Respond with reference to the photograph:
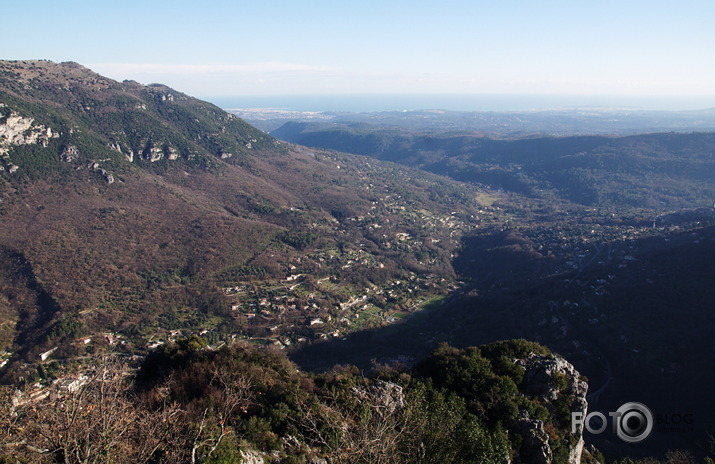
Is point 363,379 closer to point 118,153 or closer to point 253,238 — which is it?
point 253,238

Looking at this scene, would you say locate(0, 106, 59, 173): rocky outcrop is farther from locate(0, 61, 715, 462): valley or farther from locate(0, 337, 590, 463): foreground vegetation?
locate(0, 337, 590, 463): foreground vegetation

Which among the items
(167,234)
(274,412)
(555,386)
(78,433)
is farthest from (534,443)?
(167,234)

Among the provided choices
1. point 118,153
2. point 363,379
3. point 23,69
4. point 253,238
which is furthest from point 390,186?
point 363,379

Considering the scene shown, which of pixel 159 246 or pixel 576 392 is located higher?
pixel 576 392

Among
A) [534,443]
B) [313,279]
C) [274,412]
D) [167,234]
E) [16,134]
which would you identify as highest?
[16,134]

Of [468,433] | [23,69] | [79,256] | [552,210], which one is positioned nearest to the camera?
[468,433]

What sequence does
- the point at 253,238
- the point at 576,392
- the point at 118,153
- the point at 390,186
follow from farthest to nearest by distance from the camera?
the point at 390,186 → the point at 118,153 → the point at 253,238 → the point at 576,392

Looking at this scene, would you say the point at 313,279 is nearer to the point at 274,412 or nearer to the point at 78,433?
the point at 274,412

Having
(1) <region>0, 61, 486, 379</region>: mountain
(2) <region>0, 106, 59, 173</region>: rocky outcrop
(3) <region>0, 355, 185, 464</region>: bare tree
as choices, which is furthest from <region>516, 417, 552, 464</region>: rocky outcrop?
(2) <region>0, 106, 59, 173</region>: rocky outcrop

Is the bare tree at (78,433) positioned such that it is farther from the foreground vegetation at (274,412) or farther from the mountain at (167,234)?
the mountain at (167,234)
